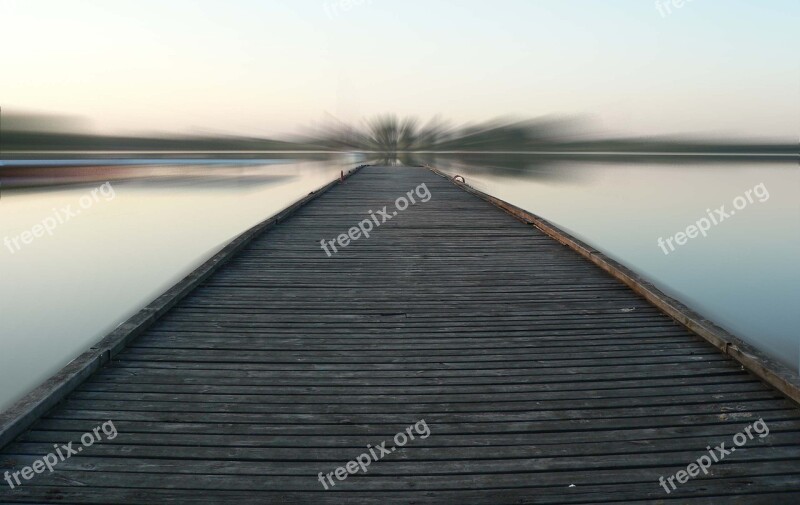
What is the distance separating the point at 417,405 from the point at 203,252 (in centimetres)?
1067

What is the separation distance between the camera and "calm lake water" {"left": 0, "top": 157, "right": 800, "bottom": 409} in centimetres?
720

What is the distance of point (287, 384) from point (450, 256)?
3.62m

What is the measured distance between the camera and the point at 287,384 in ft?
11.0

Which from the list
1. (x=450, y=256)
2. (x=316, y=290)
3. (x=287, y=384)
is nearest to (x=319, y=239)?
(x=450, y=256)

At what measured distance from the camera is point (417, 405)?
3.12m

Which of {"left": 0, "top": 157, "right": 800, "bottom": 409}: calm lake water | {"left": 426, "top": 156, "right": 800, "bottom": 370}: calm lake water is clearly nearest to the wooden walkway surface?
{"left": 0, "top": 157, "right": 800, "bottom": 409}: calm lake water

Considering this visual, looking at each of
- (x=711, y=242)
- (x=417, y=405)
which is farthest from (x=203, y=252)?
(x=711, y=242)

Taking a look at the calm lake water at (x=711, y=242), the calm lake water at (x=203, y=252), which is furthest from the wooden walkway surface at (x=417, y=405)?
the calm lake water at (x=711, y=242)

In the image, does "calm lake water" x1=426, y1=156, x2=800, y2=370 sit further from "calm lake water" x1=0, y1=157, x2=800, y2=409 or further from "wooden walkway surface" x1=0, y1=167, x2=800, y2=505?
"wooden walkway surface" x1=0, y1=167, x2=800, y2=505

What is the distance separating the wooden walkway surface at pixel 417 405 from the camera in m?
2.43

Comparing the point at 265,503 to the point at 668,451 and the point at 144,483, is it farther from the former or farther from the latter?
the point at 668,451

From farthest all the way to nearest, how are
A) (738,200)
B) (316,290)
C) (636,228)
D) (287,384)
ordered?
(738,200) < (636,228) < (316,290) < (287,384)

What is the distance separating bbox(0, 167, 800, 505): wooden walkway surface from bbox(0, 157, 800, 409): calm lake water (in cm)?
278

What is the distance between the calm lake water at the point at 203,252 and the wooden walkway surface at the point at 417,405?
278cm
